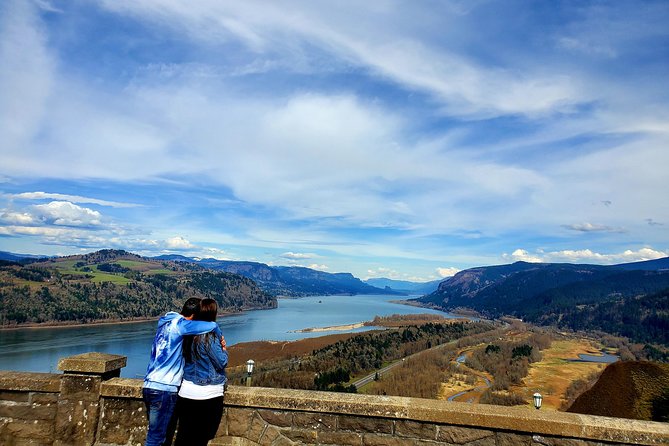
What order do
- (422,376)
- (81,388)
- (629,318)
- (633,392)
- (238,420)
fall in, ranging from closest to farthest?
(238,420) < (81,388) < (633,392) < (422,376) < (629,318)

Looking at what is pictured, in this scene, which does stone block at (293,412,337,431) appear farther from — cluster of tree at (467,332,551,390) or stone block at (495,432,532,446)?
cluster of tree at (467,332,551,390)

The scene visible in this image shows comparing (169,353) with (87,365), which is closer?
(169,353)

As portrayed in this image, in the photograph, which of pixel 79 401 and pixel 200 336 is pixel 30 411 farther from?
pixel 200 336

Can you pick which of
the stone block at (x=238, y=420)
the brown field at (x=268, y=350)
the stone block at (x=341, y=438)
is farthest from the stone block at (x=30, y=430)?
the brown field at (x=268, y=350)

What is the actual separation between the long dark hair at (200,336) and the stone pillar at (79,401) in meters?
1.37

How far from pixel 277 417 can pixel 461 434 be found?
218 cm

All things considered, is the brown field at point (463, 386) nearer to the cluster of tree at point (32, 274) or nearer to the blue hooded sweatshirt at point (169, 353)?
the blue hooded sweatshirt at point (169, 353)

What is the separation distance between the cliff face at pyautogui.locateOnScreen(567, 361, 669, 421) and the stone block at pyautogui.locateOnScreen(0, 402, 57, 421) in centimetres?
1057

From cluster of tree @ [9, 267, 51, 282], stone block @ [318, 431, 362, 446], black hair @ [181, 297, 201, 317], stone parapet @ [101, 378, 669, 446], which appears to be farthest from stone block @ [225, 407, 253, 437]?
cluster of tree @ [9, 267, 51, 282]

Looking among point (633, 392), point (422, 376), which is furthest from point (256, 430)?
point (422, 376)

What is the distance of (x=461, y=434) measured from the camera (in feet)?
15.1

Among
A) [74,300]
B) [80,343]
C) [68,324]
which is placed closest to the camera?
[80,343]

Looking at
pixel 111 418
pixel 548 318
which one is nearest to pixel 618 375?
pixel 111 418

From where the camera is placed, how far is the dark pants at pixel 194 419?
455cm
